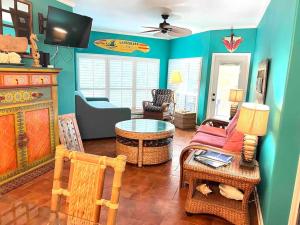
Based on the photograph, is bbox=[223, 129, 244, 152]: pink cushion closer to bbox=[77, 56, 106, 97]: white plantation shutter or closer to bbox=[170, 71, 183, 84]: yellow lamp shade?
bbox=[170, 71, 183, 84]: yellow lamp shade

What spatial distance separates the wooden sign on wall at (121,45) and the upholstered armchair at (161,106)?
4.91 ft

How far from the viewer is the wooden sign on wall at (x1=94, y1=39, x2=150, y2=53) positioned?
6.22 m

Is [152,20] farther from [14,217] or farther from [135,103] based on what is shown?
[14,217]

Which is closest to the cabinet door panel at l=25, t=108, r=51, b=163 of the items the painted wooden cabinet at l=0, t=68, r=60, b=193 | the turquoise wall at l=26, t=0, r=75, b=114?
the painted wooden cabinet at l=0, t=68, r=60, b=193

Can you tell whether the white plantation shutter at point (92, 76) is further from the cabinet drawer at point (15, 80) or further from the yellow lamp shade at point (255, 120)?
the yellow lamp shade at point (255, 120)

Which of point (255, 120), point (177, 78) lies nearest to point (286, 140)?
point (255, 120)

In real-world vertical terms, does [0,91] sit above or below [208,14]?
below

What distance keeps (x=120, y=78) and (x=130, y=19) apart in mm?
2189

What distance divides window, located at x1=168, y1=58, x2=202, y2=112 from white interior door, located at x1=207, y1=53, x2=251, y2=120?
47cm

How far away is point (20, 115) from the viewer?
8.56 feet

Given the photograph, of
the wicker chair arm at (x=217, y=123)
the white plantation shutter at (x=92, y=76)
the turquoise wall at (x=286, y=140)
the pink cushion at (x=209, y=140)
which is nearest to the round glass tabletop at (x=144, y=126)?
the pink cushion at (x=209, y=140)

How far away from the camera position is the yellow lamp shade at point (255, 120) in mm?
1897

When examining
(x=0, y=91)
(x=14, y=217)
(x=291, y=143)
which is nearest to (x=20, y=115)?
(x=0, y=91)

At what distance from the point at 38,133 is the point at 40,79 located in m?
0.71
